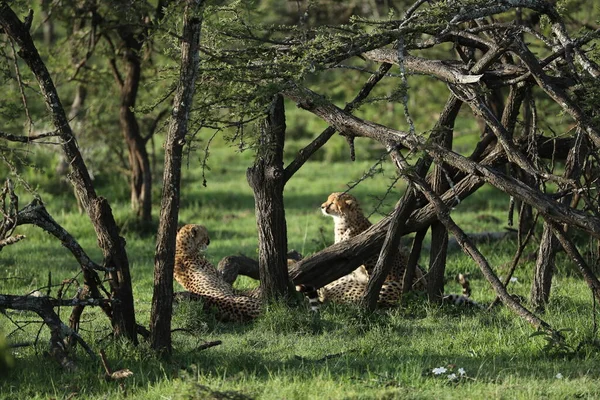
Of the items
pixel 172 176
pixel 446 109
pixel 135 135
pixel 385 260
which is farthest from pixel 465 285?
pixel 135 135

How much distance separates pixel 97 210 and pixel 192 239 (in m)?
2.88

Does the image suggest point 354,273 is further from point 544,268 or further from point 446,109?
point 446,109

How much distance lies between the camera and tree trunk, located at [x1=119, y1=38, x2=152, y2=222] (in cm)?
1192

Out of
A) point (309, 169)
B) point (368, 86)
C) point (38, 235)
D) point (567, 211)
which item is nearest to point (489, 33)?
point (368, 86)

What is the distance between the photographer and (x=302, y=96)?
6.57 metres

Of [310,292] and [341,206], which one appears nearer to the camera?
[310,292]

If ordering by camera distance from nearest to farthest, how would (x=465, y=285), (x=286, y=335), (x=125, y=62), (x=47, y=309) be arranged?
(x=47, y=309) → (x=286, y=335) → (x=465, y=285) → (x=125, y=62)

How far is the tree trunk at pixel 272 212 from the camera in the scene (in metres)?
7.52

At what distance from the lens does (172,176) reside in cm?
604

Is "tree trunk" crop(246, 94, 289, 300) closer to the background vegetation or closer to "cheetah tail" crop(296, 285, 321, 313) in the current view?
the background vegetation

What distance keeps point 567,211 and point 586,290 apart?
3.25 metres

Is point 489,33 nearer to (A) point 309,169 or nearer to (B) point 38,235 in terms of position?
(B) point 38,235

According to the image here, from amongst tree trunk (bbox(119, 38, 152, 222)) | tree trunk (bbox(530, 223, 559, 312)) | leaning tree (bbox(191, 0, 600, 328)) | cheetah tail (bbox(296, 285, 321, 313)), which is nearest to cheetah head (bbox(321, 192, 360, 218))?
leaning tree (bbox(191, 0, 600, 328))

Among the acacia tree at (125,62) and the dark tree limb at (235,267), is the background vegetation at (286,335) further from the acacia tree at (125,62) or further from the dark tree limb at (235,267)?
the dark tree limb at (235,267)
